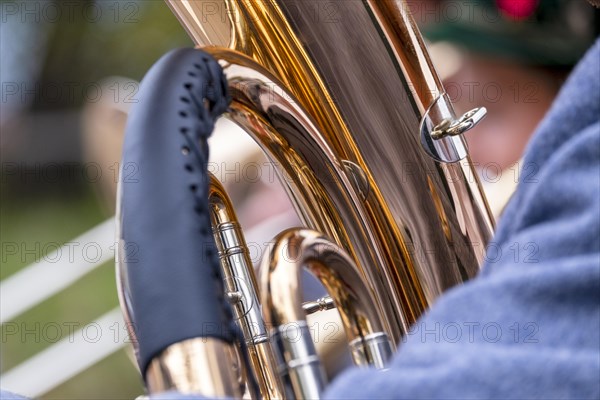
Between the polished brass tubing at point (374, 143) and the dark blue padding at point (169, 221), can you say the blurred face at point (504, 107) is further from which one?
the dark blue padding at point (169, 221)

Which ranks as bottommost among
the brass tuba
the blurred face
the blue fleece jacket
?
the blue fleece jacket

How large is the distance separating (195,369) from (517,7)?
1.61 meters

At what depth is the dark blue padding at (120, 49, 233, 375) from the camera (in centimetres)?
34

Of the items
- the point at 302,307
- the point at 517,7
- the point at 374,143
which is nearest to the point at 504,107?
the point at 517,7

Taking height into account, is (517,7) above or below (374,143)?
above

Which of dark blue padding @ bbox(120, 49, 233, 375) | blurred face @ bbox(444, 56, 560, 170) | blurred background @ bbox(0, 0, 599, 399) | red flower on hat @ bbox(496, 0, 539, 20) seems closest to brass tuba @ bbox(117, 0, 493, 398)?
dark blue padding @ bbox(120, 49, 233, 375)

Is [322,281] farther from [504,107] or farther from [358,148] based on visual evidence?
[504,107]

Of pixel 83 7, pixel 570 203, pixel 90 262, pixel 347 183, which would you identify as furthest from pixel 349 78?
pixel 83 7

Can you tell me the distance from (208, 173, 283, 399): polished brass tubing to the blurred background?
0.89 feet

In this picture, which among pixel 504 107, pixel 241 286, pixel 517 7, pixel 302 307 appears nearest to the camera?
pixel 302 307

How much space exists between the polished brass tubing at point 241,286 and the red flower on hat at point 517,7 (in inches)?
53.1

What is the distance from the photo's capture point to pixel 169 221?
358mm

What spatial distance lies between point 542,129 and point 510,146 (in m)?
1.40

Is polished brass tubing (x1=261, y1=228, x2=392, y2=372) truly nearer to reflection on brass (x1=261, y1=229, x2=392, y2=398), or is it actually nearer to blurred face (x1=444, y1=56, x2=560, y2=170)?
reflection on brass (x1=261, y1=229, x2=392, y2=398)
